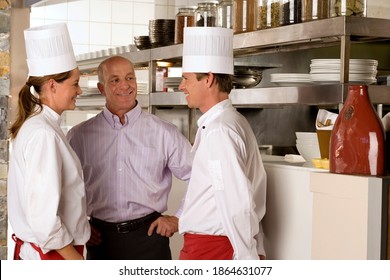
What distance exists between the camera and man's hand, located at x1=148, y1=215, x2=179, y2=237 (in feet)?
9.46

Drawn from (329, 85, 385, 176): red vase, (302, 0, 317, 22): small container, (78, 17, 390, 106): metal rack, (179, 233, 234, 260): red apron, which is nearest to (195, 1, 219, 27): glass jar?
(78, 17, 390, 106): metal rack

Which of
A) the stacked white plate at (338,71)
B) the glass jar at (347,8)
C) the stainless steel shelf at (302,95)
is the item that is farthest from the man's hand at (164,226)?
the glass jar at (347,8)

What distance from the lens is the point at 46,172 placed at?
2229 millimetres

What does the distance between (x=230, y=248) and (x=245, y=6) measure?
43.8 inches

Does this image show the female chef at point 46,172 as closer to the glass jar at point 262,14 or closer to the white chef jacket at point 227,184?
the white chef jacket at point 227,184

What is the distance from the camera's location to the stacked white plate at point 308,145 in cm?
280

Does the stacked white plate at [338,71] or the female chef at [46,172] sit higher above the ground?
the stacked white plate at [338,71]

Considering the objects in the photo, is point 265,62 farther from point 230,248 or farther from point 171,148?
point 230,248

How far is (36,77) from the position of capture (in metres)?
2.53

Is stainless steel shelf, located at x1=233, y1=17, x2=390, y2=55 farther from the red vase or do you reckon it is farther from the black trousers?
the black trousers

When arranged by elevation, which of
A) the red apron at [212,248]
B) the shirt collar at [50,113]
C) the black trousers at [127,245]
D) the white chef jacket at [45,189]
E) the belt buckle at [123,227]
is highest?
the shirt collar at [50,113]

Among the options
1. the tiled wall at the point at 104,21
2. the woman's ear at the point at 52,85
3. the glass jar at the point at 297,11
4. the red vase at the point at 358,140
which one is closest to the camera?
the red vase at the point at 358,140

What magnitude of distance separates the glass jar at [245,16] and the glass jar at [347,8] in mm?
462

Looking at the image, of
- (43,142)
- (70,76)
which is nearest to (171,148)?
(70,76)
